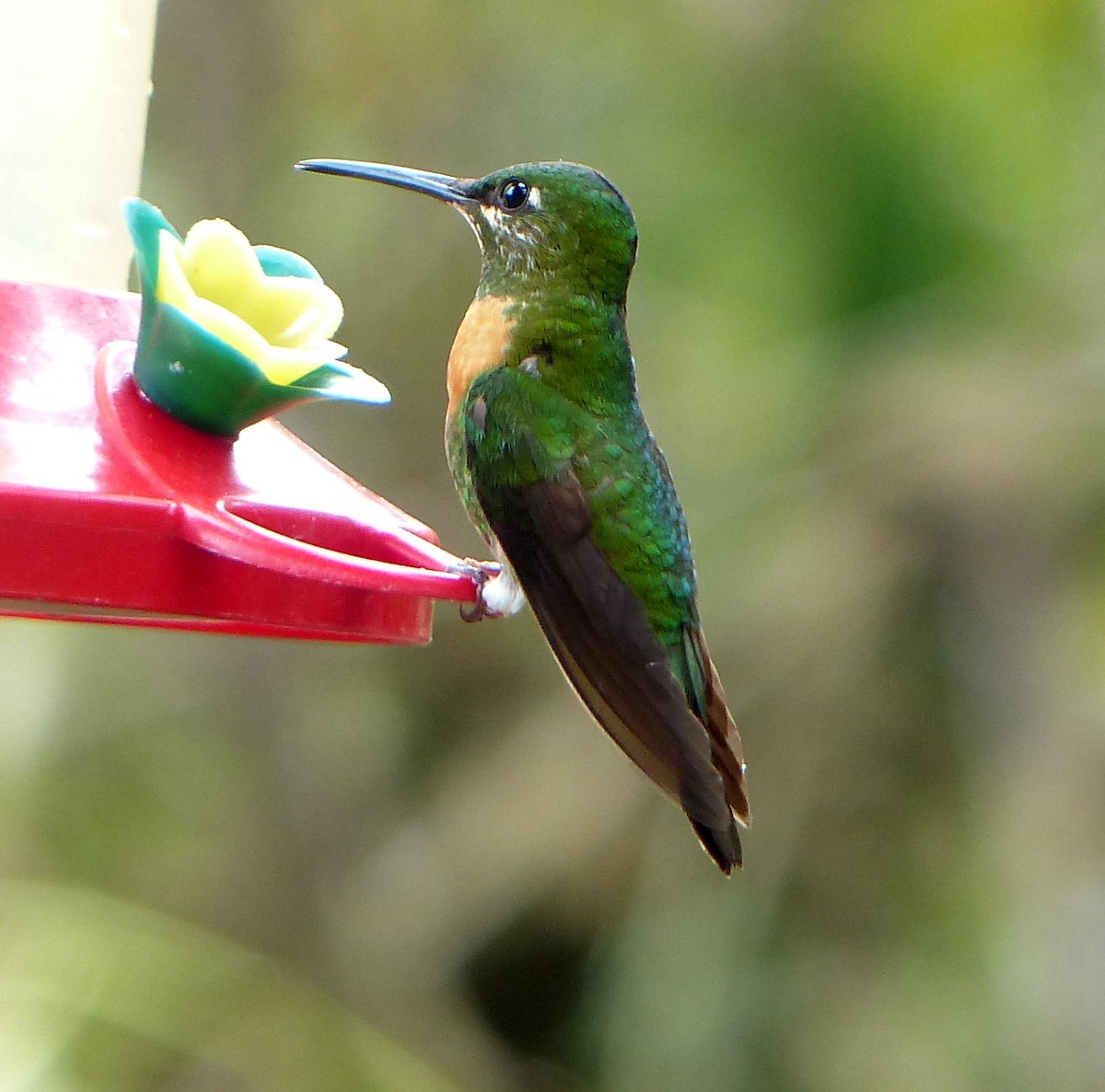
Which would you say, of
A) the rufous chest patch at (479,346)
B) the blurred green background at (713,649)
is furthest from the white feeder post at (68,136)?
the blurred green background at (713,649)

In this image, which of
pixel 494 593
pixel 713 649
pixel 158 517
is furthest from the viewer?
pixel 713 649

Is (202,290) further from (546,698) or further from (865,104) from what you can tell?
(865,104)

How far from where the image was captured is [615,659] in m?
2.91

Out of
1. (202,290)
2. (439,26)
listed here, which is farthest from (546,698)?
(202,290)

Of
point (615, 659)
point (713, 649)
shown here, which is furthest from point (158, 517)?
point (713, 649)

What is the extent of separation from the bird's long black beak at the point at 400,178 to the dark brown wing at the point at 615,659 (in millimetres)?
551

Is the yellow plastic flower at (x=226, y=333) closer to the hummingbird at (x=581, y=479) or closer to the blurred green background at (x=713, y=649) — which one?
the hummingbird at (x=581, y=479)

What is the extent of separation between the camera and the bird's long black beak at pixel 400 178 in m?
2.82

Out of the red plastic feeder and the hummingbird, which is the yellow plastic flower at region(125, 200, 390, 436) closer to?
the red plastic feeder

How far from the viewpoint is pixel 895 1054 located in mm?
5117

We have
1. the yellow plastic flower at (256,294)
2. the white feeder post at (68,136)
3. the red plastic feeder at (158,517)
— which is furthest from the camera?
the white feeder post at (68,136)

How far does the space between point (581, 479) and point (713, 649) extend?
239cm

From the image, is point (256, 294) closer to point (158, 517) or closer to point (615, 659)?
point (158, 517)

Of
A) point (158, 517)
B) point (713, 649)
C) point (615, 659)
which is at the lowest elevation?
point (713, 649)
